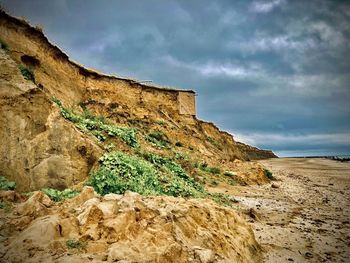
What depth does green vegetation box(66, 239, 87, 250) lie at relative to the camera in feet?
18.8

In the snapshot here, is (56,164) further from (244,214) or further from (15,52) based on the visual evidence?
(15,52)

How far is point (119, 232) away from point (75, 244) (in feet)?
2.83

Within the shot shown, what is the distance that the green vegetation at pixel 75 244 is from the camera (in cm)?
573

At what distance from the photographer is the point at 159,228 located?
21.4ft

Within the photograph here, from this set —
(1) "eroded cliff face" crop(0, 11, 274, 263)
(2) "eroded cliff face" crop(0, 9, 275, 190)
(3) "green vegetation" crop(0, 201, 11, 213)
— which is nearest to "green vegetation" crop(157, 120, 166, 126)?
(2) "eroded cliff face" crop(0, 9, 275, 190)

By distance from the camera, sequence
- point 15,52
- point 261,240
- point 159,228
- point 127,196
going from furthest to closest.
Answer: point 15,52 → point 261,240 → point 127,196 → point 159,228

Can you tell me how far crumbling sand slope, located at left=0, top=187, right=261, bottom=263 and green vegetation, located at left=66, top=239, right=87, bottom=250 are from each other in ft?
0.11

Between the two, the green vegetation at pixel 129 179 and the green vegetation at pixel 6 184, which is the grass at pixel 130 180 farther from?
the green vegetation at pixel 6 184

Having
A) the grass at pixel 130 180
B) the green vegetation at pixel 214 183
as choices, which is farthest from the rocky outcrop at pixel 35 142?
the green vegetation at pixel 214 183

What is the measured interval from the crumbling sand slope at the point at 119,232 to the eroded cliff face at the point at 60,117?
2.92 m

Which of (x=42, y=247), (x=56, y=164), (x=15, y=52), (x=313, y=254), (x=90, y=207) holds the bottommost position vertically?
(x=313, y=254)

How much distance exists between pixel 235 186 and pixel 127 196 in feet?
46.9

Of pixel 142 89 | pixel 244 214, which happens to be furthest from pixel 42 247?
pixel 142 89

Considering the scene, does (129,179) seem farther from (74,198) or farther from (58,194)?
(74,198)
